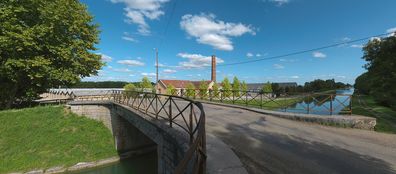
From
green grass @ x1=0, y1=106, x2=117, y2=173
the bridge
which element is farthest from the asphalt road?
green grass @ x1=0, y1=106, x2=117, y2=173

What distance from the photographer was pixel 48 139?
1368 centimetres

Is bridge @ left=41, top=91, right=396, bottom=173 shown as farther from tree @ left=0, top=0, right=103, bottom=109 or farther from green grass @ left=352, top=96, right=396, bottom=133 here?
tree @ left=0, top=0, right=103, bottom=109

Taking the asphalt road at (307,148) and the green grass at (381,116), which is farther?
the green grass at (381,116)

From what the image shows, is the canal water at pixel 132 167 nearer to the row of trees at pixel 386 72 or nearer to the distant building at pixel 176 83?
the row of trees at pixel 386 72

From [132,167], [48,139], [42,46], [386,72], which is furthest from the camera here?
[42,46]

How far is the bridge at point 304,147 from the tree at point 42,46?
12212mm

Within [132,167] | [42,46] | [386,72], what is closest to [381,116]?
[386,72]

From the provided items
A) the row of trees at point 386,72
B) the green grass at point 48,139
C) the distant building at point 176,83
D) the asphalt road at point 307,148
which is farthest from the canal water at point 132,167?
the distant building at point 176,83

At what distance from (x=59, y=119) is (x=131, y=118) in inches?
324

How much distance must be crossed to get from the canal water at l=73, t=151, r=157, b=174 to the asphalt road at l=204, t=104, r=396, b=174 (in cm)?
710

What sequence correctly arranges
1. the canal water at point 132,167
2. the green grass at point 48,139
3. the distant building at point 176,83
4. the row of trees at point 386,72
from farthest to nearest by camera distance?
the distant building at point 176,83 < the canal water at point 132,167 < the green grass at point 48,139 < the row of trees at point 386,72

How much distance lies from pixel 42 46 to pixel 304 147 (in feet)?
53.1

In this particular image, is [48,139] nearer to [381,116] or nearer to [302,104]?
[302,104]

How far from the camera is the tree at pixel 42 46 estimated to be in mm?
12617
